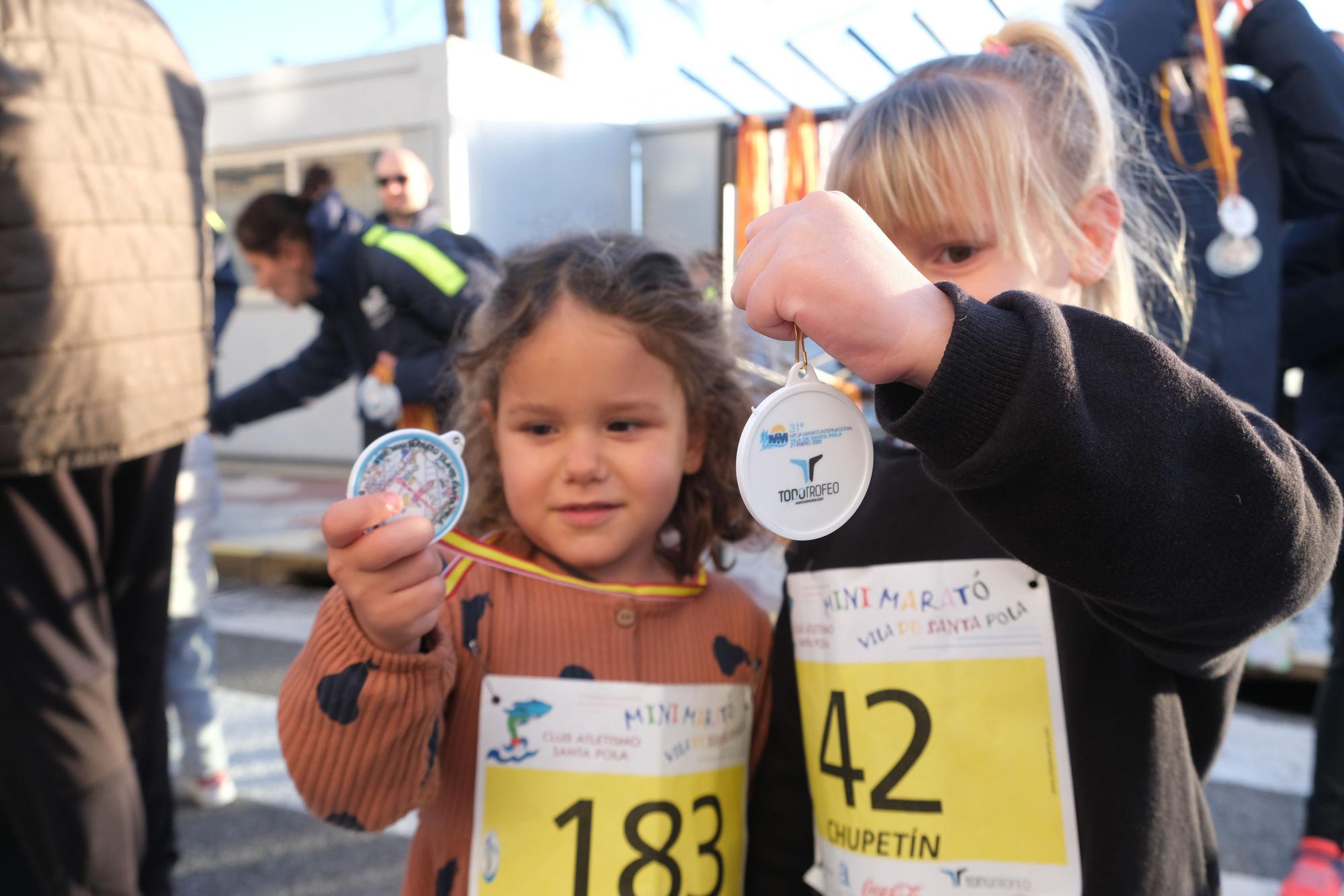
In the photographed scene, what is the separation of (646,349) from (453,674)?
1.81ft

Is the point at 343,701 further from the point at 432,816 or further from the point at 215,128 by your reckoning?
the point at 215,128

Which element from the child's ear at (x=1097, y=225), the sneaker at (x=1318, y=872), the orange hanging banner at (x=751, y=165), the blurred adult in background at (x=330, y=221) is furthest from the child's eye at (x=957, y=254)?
the orange hanging banner at (x=751, y=165)

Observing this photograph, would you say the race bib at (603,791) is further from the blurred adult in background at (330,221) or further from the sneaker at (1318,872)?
the blurred adult in background at (330,221)

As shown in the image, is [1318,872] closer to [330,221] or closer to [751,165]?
[330,221]

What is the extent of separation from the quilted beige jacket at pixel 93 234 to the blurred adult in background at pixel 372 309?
1004mm

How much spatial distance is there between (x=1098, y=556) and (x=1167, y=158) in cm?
155

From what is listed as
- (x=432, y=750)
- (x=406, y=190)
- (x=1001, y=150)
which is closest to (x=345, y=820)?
(x=432, y=750)

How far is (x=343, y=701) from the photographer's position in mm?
1118

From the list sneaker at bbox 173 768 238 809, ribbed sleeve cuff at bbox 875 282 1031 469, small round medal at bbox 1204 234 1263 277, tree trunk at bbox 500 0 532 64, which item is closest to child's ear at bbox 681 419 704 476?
ribbed sleeve cuff at bbox 875 282 1031 469

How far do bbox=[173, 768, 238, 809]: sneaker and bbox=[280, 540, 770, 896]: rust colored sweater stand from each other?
2000mm

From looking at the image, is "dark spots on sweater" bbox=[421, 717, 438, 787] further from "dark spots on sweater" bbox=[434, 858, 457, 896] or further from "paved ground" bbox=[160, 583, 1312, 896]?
"paved ground" bbox=[160, 583, 1312, 896]

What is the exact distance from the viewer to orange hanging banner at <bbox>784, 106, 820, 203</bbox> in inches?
238

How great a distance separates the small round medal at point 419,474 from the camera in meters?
1.14

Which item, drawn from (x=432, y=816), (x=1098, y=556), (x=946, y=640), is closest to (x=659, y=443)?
(x=946, y=640)
